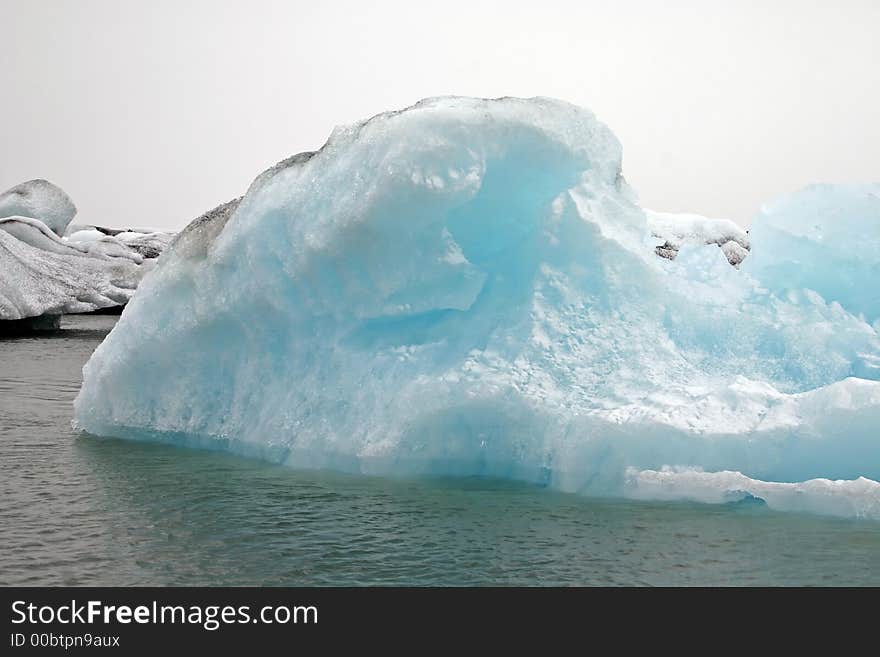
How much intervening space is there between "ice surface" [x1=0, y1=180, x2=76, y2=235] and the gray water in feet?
81.1

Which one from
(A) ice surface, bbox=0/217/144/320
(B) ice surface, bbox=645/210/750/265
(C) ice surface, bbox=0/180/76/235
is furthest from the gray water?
(C) ice surface, bbox=0/180/76/235

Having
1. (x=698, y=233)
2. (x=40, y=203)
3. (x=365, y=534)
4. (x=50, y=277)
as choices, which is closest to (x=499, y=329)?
(x=365, y=534)

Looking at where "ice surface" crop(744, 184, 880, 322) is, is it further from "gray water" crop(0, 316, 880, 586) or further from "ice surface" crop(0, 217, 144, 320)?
"ice surface" crop(0, 217, 144, 320)

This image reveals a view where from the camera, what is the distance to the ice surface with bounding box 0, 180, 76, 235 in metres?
29.2

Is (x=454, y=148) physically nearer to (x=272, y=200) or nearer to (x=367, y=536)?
(x=272, y=200)

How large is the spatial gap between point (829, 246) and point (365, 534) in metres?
3.69

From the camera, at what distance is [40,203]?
97.1ft

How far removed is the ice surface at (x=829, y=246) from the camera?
6.60 meters

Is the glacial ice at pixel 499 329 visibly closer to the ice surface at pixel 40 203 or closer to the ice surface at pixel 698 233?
the ice surface at pixel 698 233

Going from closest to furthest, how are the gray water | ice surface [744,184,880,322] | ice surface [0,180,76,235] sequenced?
the gray water < ice surface [744,184,880,322] < ice surface [0,180,76,235]
